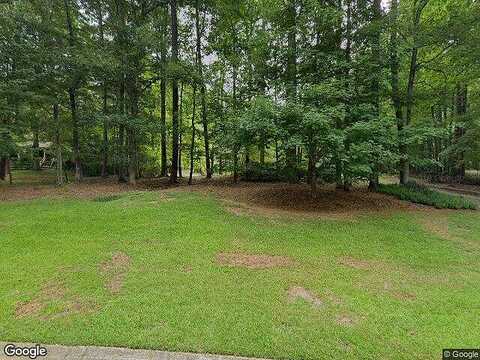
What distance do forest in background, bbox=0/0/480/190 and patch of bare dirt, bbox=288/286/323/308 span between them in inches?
164

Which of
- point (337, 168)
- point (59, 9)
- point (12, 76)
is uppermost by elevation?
point (59, 9)

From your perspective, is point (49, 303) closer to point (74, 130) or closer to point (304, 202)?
point (304, 202)

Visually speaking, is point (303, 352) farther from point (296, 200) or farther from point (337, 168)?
point (296, 200)

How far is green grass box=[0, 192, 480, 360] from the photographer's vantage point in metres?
2.89

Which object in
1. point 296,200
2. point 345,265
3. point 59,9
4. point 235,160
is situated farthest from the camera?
point 59,9

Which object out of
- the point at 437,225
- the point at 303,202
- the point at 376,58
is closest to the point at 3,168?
the point at 303,202

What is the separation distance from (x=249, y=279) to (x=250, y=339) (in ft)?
4.42

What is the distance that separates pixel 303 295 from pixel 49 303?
9.67 ft

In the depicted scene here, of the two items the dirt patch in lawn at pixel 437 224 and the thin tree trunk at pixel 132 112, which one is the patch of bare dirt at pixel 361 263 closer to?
the dirt patch in lawn at pixel 437 224

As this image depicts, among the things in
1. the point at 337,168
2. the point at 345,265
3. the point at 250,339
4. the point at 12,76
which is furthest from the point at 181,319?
the point at 12,76

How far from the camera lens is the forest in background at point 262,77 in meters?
8.24

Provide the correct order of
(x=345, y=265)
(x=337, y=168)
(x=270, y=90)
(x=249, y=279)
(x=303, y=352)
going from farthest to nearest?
(x=270, y=90) → (x=337, y=168) → (x=345, y=265) → (x=249, y=279) → (x=303, y=352)

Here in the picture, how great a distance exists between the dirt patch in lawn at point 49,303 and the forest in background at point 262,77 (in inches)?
215

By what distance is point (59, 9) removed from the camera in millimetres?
13883
